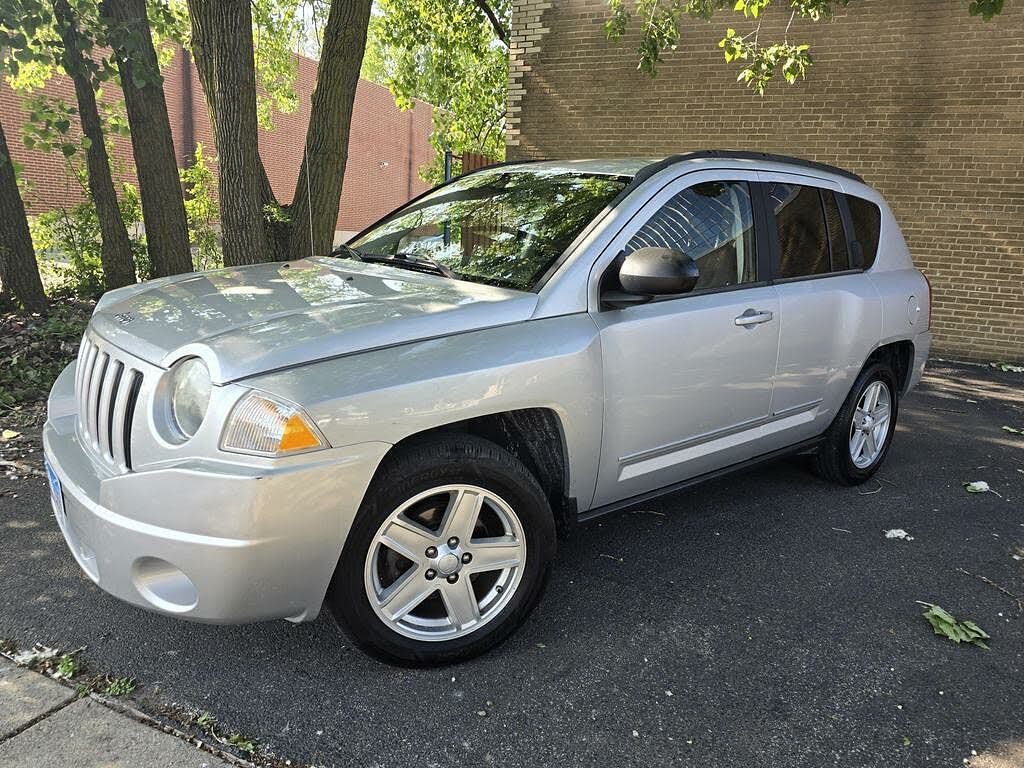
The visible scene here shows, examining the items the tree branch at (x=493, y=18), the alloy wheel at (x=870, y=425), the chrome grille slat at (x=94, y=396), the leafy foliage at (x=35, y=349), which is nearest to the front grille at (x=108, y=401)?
the chrome grille slat at (x=94, y=396)

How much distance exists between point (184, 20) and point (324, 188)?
5.31 metres

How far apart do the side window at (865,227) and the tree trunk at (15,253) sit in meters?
6.56

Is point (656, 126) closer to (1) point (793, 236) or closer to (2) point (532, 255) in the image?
(1) point (793, 236)

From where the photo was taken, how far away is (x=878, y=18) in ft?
30.7

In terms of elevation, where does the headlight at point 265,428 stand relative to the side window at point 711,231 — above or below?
below

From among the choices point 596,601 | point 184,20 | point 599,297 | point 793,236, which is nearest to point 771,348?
point 793,236

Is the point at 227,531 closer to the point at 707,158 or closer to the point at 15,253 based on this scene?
the point at 707,158

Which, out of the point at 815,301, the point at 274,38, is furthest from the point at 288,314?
the point at 274,38

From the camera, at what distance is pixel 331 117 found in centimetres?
713

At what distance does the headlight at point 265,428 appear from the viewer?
7.48ft

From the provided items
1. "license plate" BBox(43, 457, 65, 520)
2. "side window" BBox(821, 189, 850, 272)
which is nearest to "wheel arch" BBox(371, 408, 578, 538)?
"license plate" BBox(43, 457, 65, 520)

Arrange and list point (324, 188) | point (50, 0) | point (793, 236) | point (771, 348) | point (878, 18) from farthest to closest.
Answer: point (878, 18)
point (324, 188)
point (50, 0)
point (793, 236)
point (771, 348)

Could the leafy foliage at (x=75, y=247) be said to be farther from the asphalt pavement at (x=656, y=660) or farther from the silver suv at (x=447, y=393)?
the silver suv at (x=447, y=393)

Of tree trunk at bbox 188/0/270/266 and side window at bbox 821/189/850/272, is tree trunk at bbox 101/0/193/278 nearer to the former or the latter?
tree trunk at bbox 188/0/270/266
